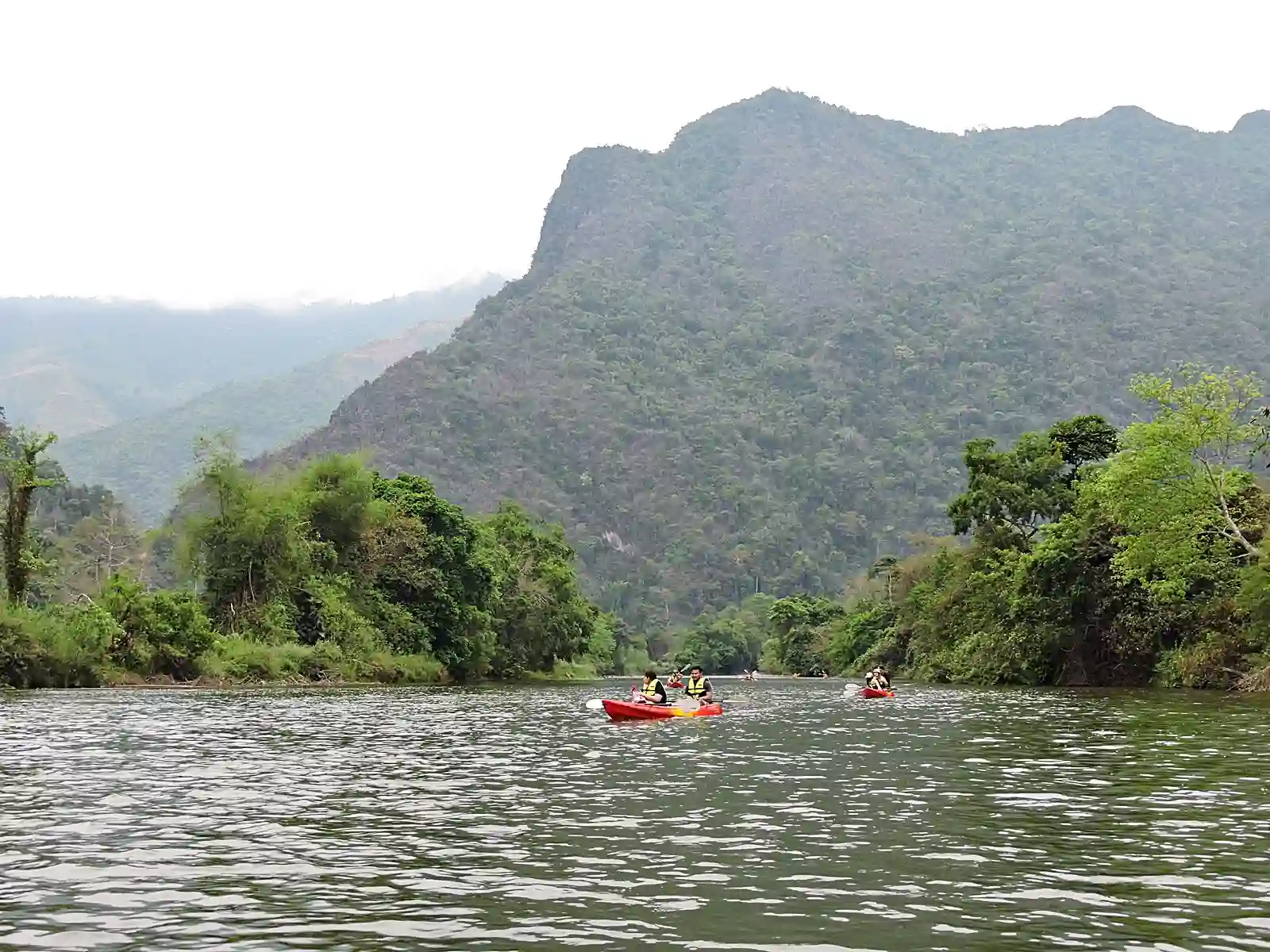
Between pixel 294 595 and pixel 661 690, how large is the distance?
36899 mm

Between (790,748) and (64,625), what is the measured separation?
37.7m

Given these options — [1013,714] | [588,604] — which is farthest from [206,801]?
[588,604]

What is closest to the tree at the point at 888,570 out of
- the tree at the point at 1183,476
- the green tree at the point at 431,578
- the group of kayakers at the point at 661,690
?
the green tree at the point at 431,578

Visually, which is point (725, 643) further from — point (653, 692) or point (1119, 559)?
point (653, 692)

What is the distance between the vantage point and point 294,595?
70.2 meters

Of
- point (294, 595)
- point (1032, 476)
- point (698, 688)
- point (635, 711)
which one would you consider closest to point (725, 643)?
point (1032, 476)

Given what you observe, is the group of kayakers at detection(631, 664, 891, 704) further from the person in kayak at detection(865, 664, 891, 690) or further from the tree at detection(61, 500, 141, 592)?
the tree at detection(61, 500, 141, 592)

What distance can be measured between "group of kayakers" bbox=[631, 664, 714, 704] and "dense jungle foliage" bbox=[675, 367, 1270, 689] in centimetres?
1958

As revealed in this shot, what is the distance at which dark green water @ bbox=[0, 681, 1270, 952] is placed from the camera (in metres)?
10.6

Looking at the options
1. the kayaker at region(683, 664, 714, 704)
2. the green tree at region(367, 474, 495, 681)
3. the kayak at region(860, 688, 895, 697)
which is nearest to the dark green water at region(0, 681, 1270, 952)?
the kayaker at region(683, 664, 714, 704)

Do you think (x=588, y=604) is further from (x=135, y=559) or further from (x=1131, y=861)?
(x=1131, y=861)

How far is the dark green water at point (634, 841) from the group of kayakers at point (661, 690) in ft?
26.1

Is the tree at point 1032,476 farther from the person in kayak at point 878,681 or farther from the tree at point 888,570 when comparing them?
the tree at point 888,570

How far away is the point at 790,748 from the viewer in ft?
91.5
